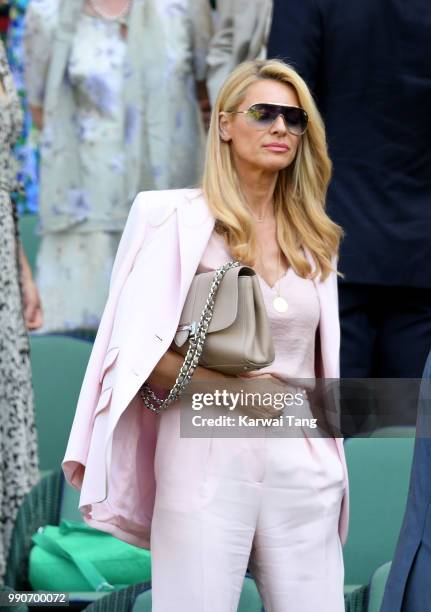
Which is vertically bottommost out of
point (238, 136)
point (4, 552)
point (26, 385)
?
point (4, 552)

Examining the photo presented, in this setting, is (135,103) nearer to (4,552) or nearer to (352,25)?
(352,25)

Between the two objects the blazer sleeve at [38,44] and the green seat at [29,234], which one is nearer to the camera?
the blazer sleeve at [38,44]

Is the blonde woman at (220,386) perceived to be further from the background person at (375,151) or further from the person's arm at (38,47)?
the person's arm at (38,47)

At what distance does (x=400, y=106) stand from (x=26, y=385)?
5.01 feet

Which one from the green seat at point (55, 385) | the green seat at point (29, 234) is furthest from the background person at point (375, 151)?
the green seat at point (29, 234)

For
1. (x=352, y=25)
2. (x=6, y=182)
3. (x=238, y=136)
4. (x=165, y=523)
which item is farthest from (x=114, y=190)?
(x=165, y=523)

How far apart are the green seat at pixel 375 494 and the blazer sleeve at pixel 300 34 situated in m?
1.19

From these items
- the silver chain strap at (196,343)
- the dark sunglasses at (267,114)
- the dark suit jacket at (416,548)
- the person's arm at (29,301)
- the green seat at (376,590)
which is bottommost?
the green seat at (376,590)

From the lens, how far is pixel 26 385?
5184 mm

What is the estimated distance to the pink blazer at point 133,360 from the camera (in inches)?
139

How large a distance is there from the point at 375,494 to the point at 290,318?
1.36 m

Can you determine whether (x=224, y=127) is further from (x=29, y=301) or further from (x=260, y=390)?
(x=29, y=301)

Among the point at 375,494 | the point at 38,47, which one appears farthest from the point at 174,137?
the point at 375,494

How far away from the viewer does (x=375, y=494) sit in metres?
4.94
